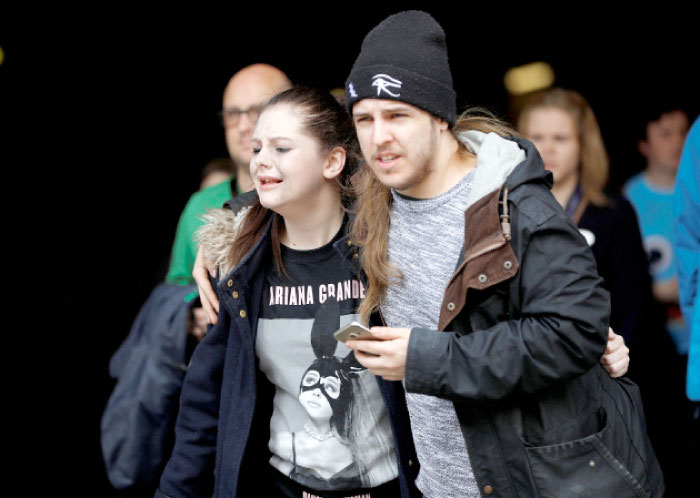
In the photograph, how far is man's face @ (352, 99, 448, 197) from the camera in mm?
1660

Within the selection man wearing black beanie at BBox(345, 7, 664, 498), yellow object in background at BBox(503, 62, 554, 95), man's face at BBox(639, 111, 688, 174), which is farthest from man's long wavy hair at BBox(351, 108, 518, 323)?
Result: yellow object in background at BBox(503, 62, 554, 95)

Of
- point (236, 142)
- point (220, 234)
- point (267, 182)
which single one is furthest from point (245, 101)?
point (267, 182)

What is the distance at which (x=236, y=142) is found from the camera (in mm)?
3031

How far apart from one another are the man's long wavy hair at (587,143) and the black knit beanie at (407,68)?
1479 millimetres

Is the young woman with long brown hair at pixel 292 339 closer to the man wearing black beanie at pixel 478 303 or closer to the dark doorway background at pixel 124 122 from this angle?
the man wearing black beanie at pixel 478 303

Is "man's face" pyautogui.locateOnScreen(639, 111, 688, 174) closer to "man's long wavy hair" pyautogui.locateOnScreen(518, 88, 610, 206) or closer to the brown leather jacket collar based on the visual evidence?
"man's long wavy hair" pyautogui.locateOnScreen(518, 88, 610, 206)

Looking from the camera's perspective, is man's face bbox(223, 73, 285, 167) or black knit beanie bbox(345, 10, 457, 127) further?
man's face bbox(223, 73, 285, 167)

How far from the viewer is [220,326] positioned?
209cm

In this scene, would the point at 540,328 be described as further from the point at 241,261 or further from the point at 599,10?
the point at 599,10

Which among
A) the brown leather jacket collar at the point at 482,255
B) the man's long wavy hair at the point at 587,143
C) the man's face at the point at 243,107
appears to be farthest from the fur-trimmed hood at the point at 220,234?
the man's long wavy hair at the point at 587,143

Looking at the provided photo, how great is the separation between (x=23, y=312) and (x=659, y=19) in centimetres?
394

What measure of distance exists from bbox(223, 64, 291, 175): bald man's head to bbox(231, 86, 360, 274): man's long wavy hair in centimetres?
91

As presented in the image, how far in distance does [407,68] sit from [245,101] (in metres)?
1.49

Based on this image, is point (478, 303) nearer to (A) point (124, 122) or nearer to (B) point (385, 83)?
(B) point (385, 83)
